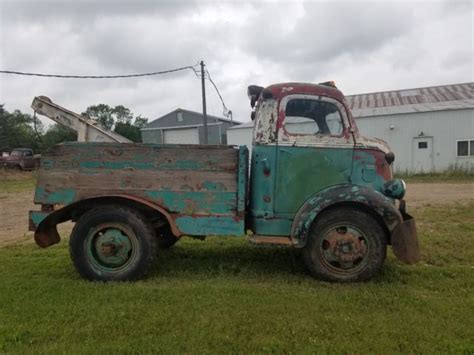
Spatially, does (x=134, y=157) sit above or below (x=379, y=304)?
above

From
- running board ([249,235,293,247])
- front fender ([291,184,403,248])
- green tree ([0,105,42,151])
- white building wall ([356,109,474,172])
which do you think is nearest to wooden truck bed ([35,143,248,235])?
running board ([249,235,293,247])

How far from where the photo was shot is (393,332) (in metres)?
3.54

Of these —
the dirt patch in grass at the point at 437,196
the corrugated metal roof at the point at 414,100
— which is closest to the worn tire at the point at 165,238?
the dirt patch in grass at the point at 437,196

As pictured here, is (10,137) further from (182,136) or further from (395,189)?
(395,189)

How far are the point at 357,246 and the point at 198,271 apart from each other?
78.6 inches

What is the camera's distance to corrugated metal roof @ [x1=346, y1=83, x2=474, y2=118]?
22547 millimetres

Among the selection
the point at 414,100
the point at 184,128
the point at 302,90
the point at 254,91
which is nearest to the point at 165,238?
the point at 254,91

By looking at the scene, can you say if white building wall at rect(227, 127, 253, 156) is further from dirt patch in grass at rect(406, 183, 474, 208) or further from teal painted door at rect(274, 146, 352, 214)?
teal painted door at rect(274, 146, 352, 214)

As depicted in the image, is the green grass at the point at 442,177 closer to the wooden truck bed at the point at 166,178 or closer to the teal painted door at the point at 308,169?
the teal painted door at the point at 308,169

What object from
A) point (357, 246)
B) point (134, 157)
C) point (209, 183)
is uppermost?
point (134, 157)

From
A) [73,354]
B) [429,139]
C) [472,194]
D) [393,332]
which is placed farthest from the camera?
[429,139]

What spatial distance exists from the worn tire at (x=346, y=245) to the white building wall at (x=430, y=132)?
1905 centimetres

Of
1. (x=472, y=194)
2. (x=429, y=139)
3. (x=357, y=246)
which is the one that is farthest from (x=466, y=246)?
(x=429, y=139)

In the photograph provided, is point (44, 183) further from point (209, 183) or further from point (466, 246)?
point (466, 246)
